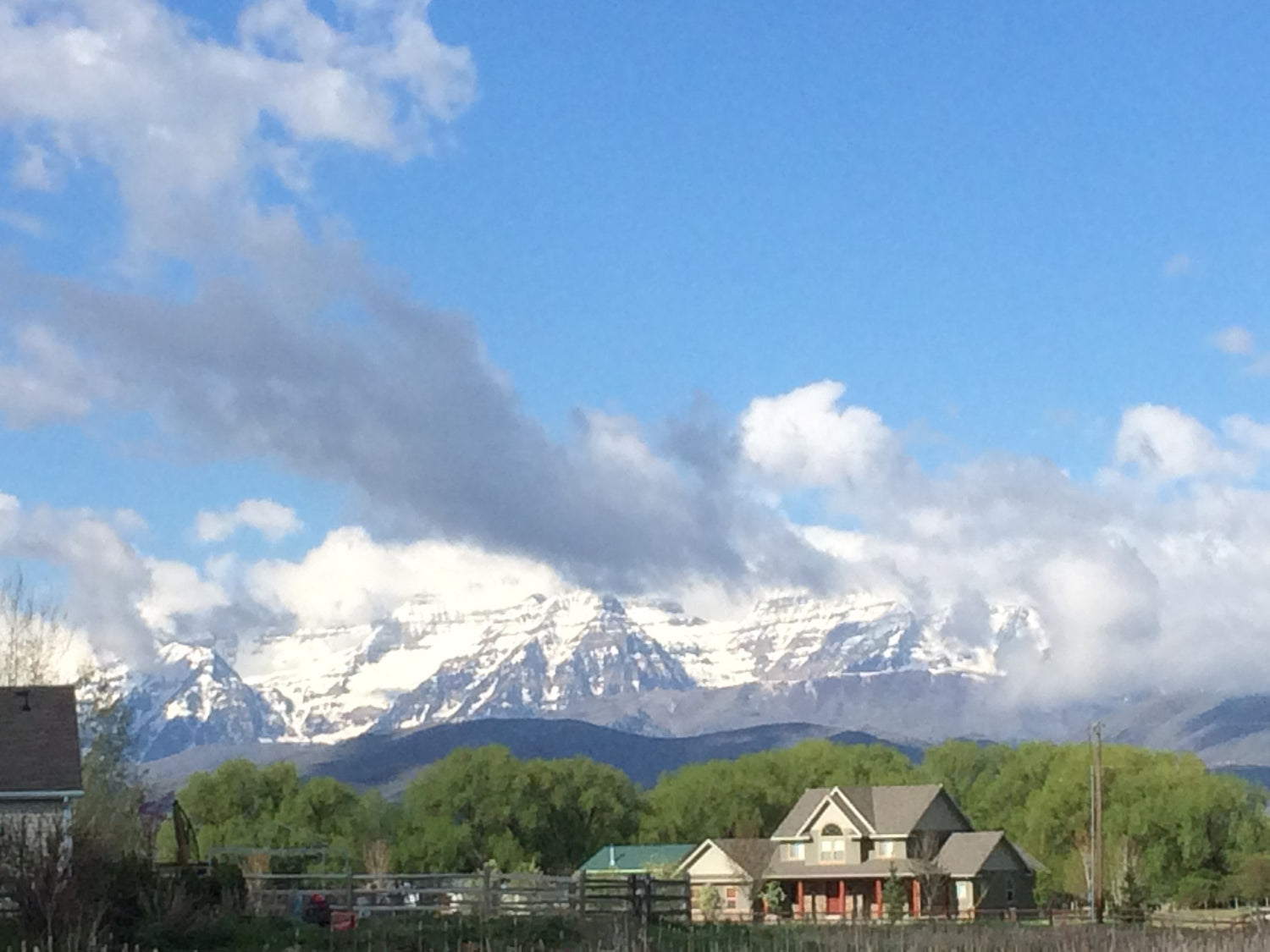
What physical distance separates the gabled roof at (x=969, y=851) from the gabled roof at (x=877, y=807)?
94.6 inches

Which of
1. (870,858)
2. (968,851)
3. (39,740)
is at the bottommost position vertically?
(870,858)

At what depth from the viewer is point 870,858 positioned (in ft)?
354

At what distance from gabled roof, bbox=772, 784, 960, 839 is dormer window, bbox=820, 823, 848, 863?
1.12 metres

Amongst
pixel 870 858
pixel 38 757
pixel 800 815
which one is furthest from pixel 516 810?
pixel 38 757

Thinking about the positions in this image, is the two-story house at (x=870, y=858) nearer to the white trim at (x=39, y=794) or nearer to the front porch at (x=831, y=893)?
the front porch at (x=831, y=893)

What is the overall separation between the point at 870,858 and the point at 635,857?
19.7 metres

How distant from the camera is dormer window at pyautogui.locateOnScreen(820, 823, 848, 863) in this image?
10738 cm

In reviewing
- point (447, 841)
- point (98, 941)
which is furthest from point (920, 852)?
point (98, 941)

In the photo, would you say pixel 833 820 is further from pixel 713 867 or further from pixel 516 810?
pixel 516 810

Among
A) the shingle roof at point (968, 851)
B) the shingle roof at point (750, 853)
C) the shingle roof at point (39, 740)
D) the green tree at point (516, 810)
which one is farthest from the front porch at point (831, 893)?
the shingle roof at point (39, 740)

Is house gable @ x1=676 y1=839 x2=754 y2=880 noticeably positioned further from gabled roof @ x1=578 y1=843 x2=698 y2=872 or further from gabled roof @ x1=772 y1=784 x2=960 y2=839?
gabled roof @ x1=772 y1=784 x2=960 y2=839

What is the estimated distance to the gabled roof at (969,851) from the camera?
338 ft

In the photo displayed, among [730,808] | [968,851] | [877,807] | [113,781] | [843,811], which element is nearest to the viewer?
[113,781]

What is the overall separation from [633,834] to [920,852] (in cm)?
4240
